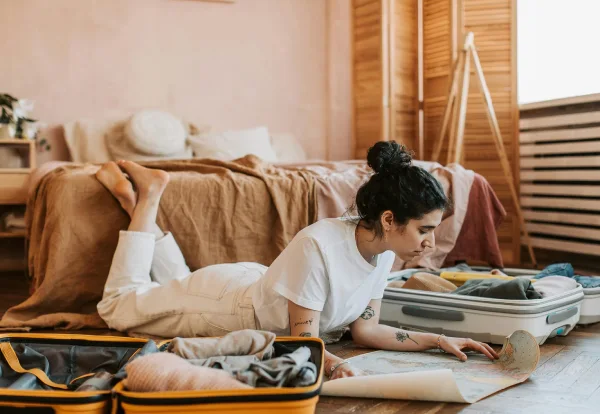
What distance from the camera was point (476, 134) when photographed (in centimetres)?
429

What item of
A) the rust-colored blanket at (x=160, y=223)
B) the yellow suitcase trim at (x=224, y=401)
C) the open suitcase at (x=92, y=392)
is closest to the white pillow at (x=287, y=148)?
the rust-colored blanket at (x=160, y=223)

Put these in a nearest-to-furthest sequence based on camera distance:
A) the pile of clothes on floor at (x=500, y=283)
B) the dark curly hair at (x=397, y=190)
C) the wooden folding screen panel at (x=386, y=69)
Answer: the dark curly hair at (x=397, y=190) < the pile of clothes on floor at (x=500, y=283) < the wooden folding screen panel at (x=386, y=69)

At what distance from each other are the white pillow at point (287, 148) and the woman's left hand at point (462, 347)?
2809 millimetres

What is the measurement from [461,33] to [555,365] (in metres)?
2.98

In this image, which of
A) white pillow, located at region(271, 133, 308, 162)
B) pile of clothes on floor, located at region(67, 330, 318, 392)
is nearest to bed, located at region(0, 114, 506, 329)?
pile of clothes on floor, located at region(67, 330, 318, 392)

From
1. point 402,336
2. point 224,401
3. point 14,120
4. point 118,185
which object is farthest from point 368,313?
point 14,120

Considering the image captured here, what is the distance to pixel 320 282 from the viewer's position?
1681 mm

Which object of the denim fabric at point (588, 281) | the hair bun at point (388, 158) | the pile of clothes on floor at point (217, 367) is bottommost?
the denim fabric at point (588, 281)

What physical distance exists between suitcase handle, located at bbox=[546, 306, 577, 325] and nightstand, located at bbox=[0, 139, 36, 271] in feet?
8.48

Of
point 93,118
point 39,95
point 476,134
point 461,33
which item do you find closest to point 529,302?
point 476,134

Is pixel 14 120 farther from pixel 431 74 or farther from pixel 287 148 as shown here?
pixel 431 74

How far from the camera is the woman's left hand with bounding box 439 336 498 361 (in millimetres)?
1803

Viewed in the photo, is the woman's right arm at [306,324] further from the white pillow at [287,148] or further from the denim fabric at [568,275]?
the white pillow at [287,148]

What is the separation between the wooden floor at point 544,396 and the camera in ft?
4.88
